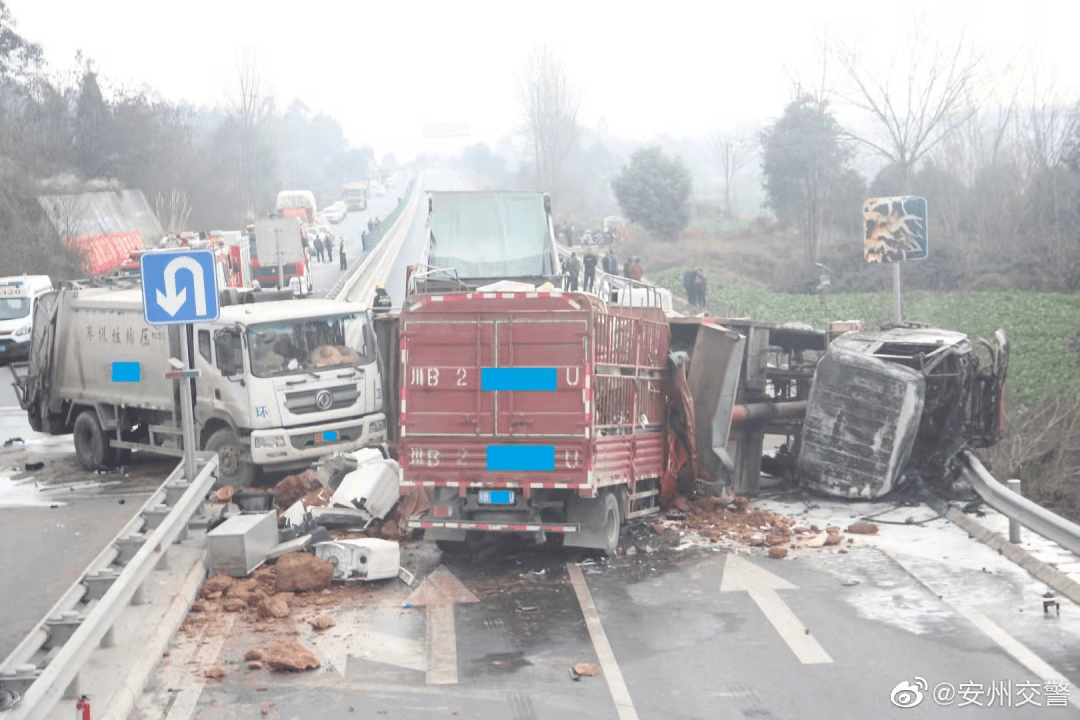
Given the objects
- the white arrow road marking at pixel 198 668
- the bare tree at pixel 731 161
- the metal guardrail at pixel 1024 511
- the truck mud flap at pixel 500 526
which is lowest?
the white arrow road marking at pixel 198 668

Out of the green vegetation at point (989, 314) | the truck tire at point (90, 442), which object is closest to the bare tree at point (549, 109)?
the green vegetation at point (989, 314)

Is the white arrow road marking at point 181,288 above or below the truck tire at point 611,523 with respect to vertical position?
above

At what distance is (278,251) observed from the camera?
43625 mm

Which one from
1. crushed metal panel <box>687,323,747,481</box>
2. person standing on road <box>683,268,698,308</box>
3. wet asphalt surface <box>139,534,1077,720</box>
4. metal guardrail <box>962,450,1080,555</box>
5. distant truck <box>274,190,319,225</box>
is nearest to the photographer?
wet asphalt surface <box>139,534,1077,720</box>

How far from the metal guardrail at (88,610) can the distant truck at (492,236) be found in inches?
398

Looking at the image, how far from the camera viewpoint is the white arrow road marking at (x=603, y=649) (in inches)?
290

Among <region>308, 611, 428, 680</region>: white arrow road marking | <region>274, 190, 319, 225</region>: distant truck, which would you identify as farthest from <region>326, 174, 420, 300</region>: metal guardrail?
<region>308, 611, 428, 680</region>: white arrow road marking

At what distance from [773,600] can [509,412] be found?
2.87 meters

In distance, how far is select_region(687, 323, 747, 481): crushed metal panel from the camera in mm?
13305

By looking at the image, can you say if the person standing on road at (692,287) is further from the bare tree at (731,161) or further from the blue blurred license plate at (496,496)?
the bare tree at (731,161)

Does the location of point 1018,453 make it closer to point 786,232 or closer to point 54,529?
point 54,529

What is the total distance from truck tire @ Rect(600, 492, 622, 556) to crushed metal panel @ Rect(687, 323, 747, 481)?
1.96 metres

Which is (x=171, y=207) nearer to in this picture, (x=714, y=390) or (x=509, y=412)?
(x=714, y=390)

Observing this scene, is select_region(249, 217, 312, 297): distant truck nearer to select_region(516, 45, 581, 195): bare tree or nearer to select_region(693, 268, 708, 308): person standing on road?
select_region(693, 268, 708, 308): person standing on road
